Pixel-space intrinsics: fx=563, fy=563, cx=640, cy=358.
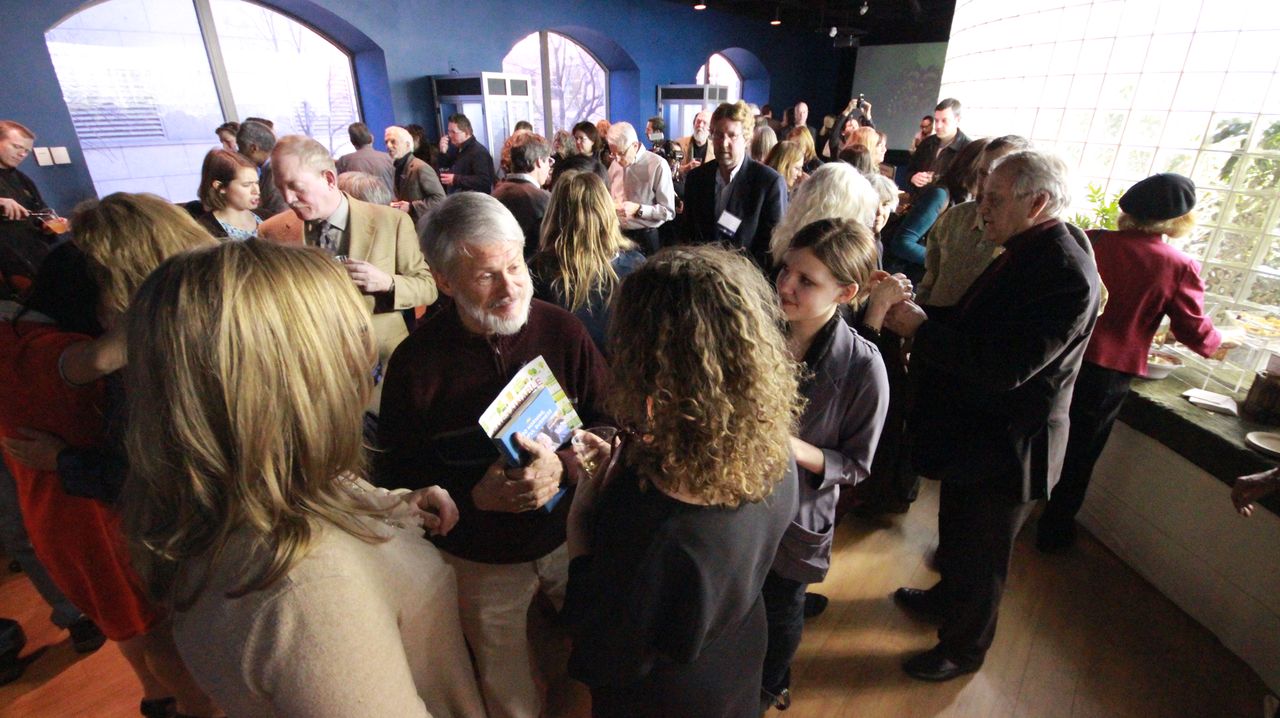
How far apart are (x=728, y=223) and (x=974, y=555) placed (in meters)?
1.92

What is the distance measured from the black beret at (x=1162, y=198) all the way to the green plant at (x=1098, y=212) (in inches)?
33.3

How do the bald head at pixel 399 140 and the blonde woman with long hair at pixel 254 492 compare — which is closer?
the blonde woman with long hair at pixel 254 492

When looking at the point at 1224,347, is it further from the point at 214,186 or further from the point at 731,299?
the point at 214,186

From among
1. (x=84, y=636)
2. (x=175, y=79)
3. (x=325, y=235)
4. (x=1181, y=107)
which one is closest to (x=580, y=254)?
(x=325, y=235)

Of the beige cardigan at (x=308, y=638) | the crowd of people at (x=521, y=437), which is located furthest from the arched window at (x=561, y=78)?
the beige cardigan at (x=308, y=638)

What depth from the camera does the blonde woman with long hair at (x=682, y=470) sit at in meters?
0.93

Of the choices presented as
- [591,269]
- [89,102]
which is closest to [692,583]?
[591,269]

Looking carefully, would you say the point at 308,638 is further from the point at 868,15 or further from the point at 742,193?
the point at 868,15

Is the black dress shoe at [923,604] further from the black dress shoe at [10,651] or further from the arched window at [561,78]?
the arched window at [561,78]

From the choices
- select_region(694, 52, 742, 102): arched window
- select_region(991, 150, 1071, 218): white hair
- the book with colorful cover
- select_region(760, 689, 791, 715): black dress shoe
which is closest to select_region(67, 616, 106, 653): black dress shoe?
the book with colorful cover

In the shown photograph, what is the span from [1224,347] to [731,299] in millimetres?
2753

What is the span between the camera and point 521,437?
1.15 m

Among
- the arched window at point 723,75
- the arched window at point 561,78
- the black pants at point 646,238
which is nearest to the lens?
the black pants at point 646,238

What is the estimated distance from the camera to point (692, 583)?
0.95m
